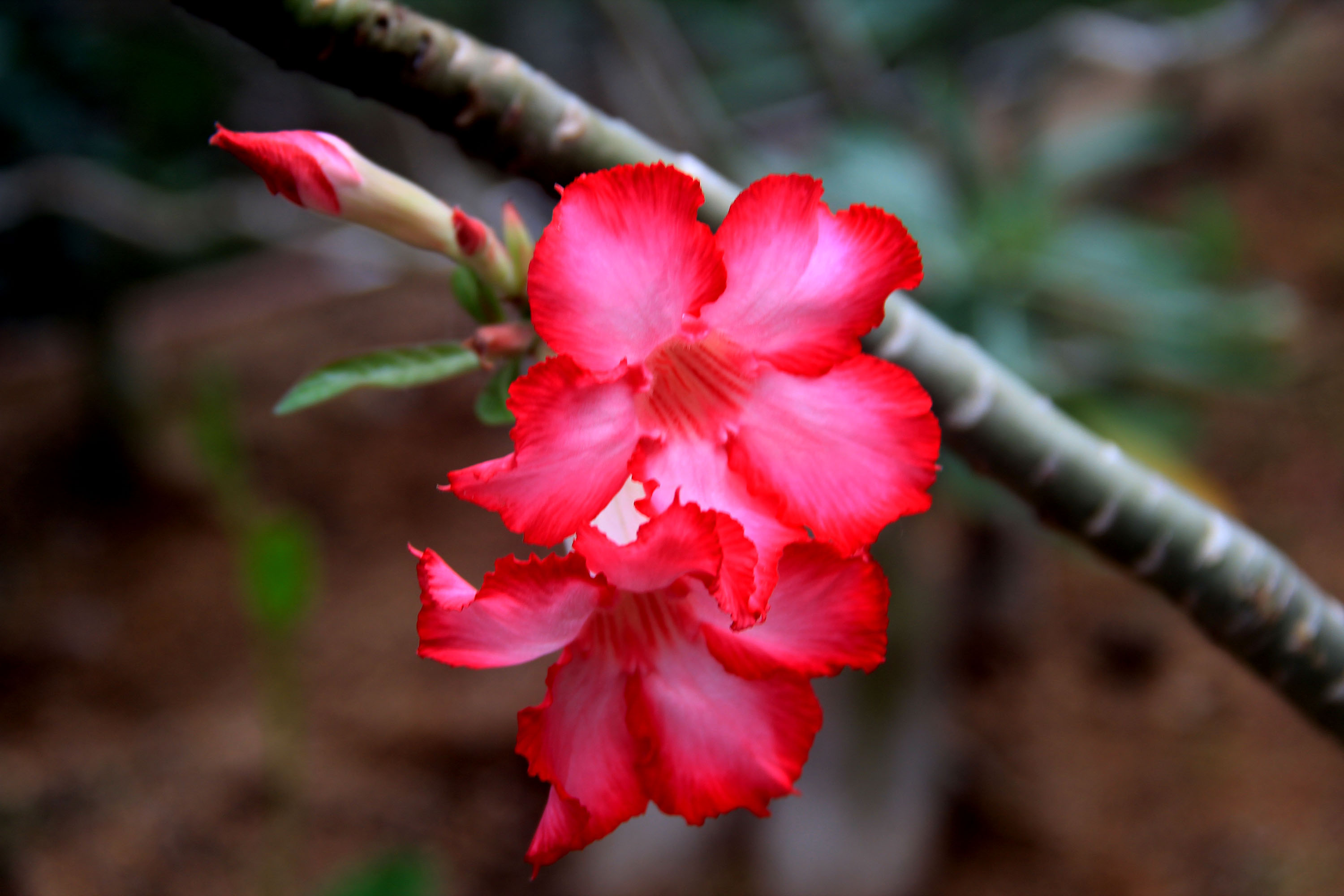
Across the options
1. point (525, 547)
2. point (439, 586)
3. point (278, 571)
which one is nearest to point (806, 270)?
point (439, 586)

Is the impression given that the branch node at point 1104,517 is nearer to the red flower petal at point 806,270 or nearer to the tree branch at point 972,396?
the tree branch at point 972,396

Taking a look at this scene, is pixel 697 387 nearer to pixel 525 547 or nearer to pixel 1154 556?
pixel 1154 556

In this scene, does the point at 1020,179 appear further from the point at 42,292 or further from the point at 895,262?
the point at 42,292

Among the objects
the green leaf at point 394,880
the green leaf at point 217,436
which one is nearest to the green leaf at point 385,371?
the green leaf at point 394,880

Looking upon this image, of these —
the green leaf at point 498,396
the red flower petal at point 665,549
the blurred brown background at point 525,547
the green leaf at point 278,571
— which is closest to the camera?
the red flower petal at point 665,549

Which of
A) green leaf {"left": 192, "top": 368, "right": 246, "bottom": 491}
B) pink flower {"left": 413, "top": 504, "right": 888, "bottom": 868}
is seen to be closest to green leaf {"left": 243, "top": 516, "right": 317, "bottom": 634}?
green leaf {"left": 192, "top": 368, "right": 246, "bottom": 491}

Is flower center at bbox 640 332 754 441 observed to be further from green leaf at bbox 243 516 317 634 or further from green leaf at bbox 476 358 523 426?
green leaf at bbox 243 516 317 634
